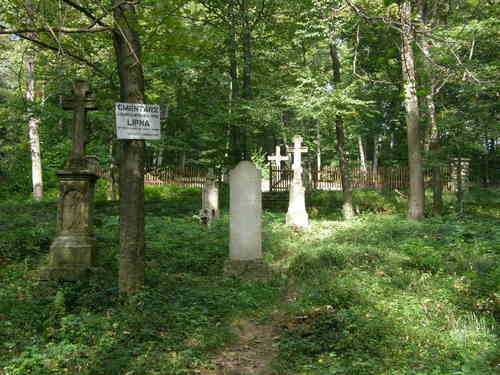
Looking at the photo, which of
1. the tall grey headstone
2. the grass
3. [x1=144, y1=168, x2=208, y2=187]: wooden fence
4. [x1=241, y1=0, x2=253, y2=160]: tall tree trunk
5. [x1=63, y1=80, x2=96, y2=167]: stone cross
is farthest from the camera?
[x1=144, y1=168, x2=208, y2=187]: wooden fence

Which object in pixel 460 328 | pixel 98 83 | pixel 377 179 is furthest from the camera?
pixel 377 179

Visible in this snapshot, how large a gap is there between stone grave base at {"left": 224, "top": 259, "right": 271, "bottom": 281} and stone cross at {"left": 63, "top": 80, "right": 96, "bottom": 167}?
309 centimetres

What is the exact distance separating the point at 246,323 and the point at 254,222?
246cm

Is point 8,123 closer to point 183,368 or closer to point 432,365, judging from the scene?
point 183,368

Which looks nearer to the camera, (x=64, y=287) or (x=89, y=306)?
(x=89, y=306)

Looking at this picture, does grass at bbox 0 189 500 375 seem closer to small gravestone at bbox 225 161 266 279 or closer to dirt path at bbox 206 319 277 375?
dirt path at bbox 206 319 277 375

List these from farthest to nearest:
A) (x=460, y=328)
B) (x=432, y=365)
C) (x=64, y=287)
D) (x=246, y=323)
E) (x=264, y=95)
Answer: (x=264, y=95), (x=64, y=287), (x=246, y=323), (x=460, y=328), (x=432, y=365)

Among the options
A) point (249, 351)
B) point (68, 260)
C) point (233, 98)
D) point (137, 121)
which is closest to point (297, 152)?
point (233, 98)

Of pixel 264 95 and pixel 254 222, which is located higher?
pixel 264 95

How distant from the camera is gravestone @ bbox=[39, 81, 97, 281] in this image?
649cm

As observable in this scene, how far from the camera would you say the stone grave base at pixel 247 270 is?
272 inches

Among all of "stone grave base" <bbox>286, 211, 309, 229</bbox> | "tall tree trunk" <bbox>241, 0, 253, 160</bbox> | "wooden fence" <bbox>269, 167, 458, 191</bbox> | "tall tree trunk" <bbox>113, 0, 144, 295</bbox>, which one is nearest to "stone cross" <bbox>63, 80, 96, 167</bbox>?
"tall tree trunk" <bbox>113, 0, 144, 295</bbox>

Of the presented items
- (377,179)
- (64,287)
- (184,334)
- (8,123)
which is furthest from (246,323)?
(377,179)

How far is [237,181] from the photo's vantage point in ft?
23.4
